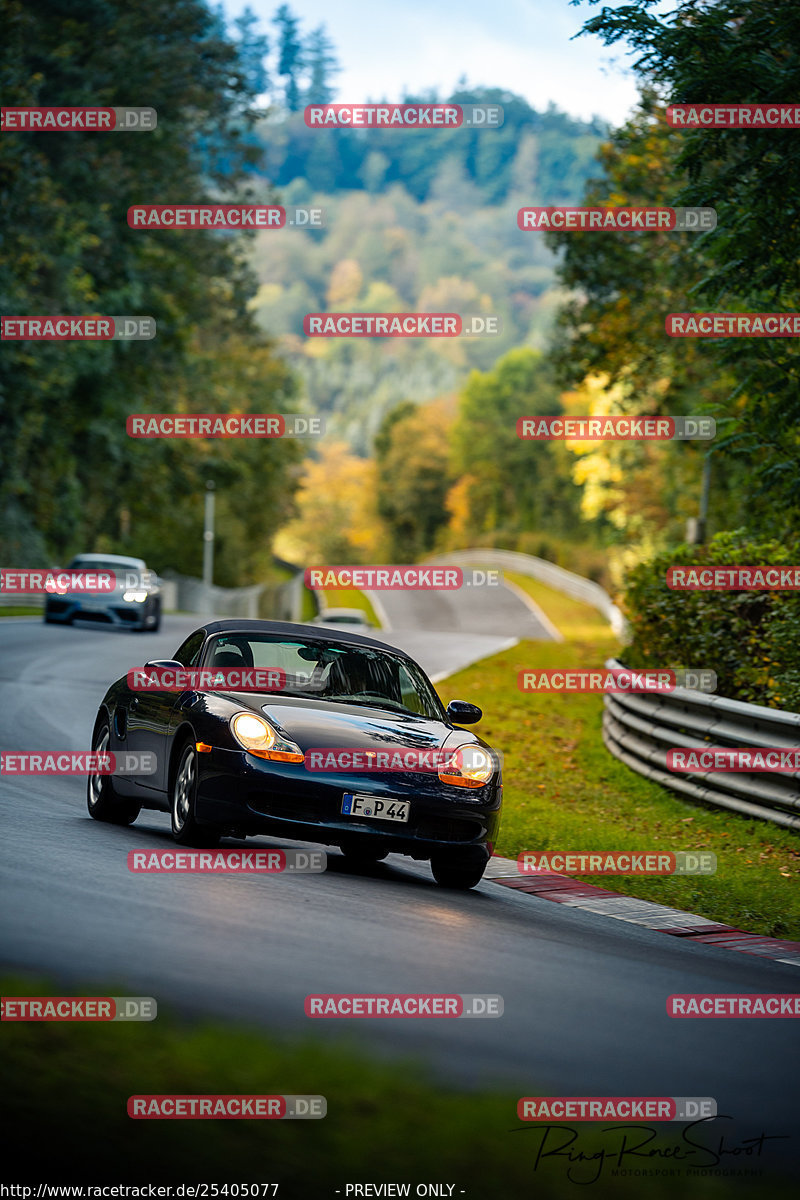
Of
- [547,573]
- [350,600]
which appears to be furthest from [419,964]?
[547,573]

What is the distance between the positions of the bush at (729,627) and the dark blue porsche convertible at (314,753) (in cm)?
527

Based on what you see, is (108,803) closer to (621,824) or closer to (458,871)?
(458,871)

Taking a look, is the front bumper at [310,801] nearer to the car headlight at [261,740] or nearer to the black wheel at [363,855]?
the car headlight at [261,740]

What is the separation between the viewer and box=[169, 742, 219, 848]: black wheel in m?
9.05

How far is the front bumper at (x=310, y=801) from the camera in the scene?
8727mm

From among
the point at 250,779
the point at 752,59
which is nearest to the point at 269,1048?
the point at 250,779

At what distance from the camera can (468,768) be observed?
9203 mm

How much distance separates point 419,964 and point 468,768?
2.69 meters

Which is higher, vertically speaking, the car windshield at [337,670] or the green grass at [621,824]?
the car windshield at [337,670]

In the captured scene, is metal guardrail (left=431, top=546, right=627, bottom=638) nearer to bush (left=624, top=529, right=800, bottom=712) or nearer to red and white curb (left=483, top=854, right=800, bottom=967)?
bush (left=624, top=529, right=800, bottom=712)

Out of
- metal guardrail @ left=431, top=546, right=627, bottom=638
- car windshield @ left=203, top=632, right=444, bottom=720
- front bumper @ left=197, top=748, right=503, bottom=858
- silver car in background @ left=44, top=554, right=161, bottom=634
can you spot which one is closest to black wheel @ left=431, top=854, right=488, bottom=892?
front bumper @ left=197, top=748, right=503, bottom=858

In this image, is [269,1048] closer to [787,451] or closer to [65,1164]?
[65,1164]

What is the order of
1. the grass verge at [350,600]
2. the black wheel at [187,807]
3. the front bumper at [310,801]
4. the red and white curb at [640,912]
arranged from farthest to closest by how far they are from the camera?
the grass verge at [350,600]
the black wheel at [187,807]
the front bumper at [310,801]
the red and white curb at [640,912]

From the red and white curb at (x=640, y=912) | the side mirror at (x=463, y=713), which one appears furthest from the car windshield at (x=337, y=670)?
the red and white curb at (x=640, y=912)
